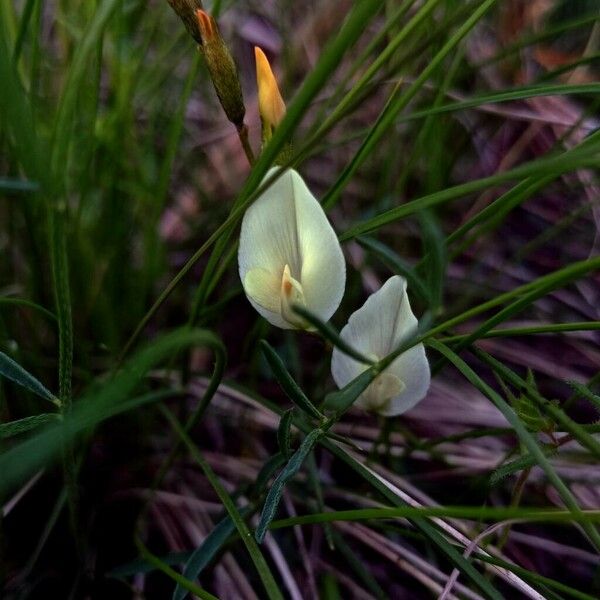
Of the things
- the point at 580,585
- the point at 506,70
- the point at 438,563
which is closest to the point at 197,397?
the point at 438,563

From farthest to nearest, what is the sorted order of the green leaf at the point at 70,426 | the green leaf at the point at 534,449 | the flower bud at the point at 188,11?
the flower bud at the point at 188,11 < the green leaf at the point at 534,449 < the green leaf at the point at 70,426

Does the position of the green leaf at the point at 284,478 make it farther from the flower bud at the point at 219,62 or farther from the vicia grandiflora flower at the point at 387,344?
the flower bud at the point at 219,62

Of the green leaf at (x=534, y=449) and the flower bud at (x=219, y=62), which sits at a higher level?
the flower bud at (x=219, y=62)

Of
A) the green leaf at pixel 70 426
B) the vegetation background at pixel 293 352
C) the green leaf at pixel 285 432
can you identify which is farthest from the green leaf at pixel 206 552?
the green leaf at pixel 70 426

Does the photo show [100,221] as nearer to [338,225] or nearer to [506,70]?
[338,225]

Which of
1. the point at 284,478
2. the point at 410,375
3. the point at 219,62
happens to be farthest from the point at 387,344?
the point at 219,62

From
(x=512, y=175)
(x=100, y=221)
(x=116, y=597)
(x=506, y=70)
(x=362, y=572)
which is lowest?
(x=116, y=597)

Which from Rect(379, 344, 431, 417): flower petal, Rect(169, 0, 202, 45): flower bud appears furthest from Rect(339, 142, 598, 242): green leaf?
Rect(169, 0, 202, 45): flower bud
